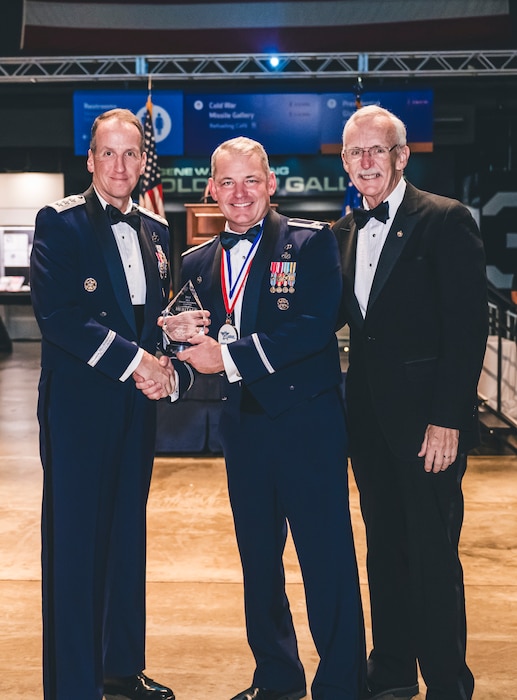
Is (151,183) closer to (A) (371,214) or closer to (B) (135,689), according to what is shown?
(A) (371,214)

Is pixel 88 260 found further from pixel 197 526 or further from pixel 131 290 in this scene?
pixel 197 526

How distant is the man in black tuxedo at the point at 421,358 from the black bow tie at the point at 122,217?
633 mm

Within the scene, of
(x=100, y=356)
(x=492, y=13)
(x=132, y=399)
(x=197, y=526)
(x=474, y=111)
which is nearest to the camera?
(x=100, y=356)

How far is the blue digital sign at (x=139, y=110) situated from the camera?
10.1 m

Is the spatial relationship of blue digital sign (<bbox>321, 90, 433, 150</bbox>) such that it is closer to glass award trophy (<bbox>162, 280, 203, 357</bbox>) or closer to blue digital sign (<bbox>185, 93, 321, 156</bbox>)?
blue digital sign (<bbox>185, 93, 321, 156</bbox>)

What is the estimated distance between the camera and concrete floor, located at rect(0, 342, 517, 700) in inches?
102

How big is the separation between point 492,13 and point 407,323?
23.8 ft

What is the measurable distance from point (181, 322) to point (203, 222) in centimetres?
673

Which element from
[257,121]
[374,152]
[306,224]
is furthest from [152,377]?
[257,121]

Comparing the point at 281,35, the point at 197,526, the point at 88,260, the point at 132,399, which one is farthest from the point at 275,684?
the point at 281,35

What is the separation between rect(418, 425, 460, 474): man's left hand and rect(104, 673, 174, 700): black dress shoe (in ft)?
3.43

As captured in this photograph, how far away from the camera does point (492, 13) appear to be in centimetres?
825

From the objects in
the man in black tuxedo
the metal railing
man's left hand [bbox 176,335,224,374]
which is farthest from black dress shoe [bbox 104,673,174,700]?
the metal railing

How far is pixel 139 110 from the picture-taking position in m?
9.97
